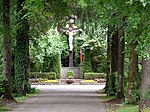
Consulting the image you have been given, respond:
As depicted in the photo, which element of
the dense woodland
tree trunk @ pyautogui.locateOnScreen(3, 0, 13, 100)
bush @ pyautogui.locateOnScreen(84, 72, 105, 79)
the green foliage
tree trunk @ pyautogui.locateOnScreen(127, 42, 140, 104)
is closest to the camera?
the dense woodland

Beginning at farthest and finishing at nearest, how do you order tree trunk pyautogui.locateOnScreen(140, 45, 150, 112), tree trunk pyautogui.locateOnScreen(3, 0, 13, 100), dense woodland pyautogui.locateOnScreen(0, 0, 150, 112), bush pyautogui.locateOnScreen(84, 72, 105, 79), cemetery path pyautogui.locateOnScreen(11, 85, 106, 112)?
1. bush pyautogui.locateOnScreen(84, 72, 105, 79)
2. tree trunk pyautogui.locateOnScreen(3, 0, 13, 100)
3. cemetery path pyautogui.locateOnScreen(11, 85, 106, 112)
4. tree trunk pyautogui.locateOnScreen(140, 45, 150, 112)
5. dense woodland pyautogui.locateOnScreen(0, 0, 150, 112)

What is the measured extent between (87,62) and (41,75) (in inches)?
249

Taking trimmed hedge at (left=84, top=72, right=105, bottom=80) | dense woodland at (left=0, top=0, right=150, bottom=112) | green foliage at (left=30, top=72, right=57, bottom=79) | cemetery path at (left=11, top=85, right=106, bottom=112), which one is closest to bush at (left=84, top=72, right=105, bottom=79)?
trimmed hedge at (left=84, top=72, right=105, bottom=80)

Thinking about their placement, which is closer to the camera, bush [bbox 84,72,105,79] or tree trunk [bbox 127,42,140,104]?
tree trunk [bbox 127,42,140,104]

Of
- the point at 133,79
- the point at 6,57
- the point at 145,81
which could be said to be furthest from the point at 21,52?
the point at 145,81

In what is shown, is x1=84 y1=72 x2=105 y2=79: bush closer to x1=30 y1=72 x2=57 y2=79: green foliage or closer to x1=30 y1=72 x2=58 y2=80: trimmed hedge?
x1=30 y1=72 x2=58 y2=80: trimmed hedge

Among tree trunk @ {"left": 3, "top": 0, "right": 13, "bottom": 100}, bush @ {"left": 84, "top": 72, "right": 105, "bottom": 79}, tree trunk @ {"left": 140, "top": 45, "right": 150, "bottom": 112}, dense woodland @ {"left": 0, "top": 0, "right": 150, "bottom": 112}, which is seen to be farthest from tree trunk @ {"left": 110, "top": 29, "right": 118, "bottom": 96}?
bush @ {"left": 84, "top": 72, "right": 105, "bottom": 79}

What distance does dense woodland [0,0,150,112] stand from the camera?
29.3 ft

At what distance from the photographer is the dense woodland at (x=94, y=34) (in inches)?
352

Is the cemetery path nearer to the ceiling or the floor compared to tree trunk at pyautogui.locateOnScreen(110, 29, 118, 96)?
nearer to the floor

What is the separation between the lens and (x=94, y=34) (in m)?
31.3

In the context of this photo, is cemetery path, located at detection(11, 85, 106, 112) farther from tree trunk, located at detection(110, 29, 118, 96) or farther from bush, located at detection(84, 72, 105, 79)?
bush, located at detection(84, 72, 105, 79)

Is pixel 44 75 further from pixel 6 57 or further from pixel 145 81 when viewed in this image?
pixel 145 81

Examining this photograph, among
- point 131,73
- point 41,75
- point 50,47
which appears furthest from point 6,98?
point 41,75
